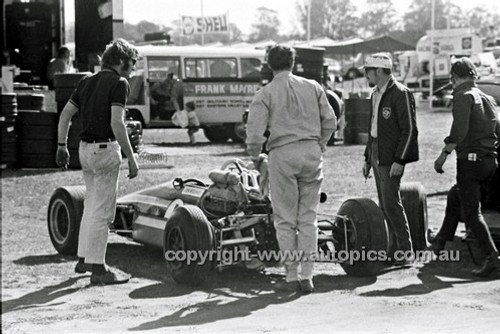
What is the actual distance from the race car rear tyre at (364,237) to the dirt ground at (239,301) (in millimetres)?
104

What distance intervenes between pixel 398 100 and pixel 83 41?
23.5ft

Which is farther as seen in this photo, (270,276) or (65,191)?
(65,191)

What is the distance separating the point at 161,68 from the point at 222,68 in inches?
59.7

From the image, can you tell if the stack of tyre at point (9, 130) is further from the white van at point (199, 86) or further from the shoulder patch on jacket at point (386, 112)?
the shoulder patch on jacket at point (386, 112)

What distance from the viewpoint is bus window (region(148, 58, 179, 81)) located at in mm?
23188

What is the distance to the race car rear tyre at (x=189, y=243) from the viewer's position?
22.4 ft

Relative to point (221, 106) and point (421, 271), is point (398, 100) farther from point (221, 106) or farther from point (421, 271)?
point (221, 106)

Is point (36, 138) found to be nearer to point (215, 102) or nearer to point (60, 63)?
point (60, 63)

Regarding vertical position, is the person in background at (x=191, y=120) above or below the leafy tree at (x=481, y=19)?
below

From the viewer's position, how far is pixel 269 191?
7184 mm

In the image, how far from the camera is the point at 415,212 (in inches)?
326

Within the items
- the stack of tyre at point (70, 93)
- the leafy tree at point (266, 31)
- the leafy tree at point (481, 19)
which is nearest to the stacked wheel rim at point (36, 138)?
the stack of tyre at point (70, 93)

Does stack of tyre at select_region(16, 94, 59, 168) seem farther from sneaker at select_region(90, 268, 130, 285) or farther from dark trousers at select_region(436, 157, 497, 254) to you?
dark trousers at select_region(436, 157, 497, 254)

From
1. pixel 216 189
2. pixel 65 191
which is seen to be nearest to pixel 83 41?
pixel 65 191
